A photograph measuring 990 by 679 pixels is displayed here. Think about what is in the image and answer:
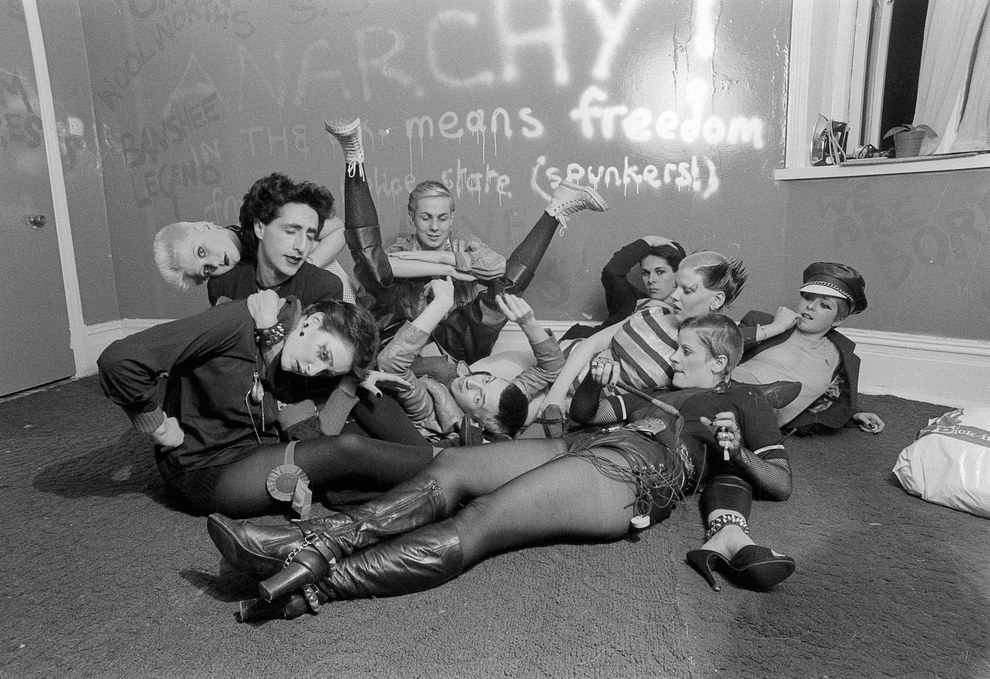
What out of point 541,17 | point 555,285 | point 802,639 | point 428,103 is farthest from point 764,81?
point 802,639

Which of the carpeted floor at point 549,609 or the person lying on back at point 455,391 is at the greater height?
the person lying on back at point 455,391

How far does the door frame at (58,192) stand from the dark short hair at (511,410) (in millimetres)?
2798

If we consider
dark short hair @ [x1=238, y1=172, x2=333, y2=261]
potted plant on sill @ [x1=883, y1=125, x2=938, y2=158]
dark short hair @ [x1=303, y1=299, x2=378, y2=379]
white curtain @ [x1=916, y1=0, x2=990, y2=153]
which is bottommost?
dark short hair @ [x1=303, y1=299, x2=378, y2=379]

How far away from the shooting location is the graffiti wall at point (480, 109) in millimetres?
3307

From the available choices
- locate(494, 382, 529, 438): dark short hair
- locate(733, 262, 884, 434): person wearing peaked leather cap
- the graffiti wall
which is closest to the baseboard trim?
the graffiti wall

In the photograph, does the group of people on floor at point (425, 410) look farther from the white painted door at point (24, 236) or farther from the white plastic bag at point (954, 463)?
the white painted door at point (24, 236)

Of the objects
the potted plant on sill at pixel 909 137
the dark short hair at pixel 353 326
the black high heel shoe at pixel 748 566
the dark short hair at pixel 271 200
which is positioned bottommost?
the black high heel shoe at pixel 748 566

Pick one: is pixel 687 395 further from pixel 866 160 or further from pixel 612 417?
pixel 866 160

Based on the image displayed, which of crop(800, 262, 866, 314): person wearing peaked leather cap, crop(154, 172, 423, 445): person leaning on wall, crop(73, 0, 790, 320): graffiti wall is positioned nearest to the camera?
crop(154, 172, 423, 445): person leaning on wall

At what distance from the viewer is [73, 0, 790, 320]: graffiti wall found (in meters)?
3.31

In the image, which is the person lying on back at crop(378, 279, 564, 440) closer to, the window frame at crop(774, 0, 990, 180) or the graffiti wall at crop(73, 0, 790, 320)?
the graffiti wall at crop(73, 0, 790, 320)

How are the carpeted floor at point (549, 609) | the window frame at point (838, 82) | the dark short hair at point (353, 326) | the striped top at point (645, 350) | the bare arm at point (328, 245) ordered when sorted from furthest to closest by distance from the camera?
the window frame at point (838, 82) < the bare arm at point (328, 245) < the striped top at point (645, 350) < the dark short hair at point (353, 326) < the carpeted floor at point (549, 609)

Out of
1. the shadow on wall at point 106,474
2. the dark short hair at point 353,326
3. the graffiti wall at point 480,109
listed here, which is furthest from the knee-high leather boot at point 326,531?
the graffiti wall at point 480,109

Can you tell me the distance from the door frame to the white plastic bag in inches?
157
